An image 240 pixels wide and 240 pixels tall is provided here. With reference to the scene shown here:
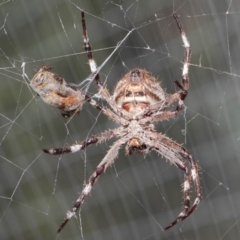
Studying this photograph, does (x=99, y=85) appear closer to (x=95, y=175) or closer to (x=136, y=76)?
(x=136, y=76)

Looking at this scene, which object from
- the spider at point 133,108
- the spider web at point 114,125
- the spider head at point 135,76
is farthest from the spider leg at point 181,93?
the spider web at point 114,125

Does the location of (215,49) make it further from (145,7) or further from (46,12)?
(46,12)

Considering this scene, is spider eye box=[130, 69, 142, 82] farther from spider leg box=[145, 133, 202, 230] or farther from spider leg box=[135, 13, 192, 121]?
spider leg box=[145, 133, 202, 230]

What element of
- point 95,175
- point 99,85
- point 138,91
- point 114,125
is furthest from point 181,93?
point 114,125

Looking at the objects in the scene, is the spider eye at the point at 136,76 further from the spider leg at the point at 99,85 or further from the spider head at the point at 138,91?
the spider leg at the point at 99,85

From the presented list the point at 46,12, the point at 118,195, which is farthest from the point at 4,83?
the point at 118,195

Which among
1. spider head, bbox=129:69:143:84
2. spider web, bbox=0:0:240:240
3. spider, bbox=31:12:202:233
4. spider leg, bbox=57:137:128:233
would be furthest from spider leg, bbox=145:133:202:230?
spider web, bbox=0:0:240:240
